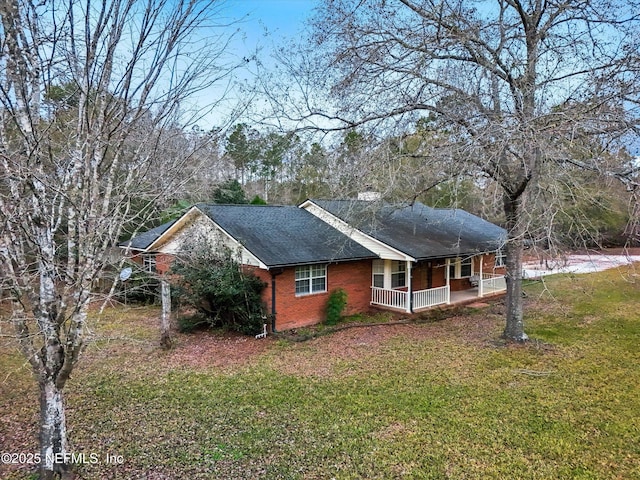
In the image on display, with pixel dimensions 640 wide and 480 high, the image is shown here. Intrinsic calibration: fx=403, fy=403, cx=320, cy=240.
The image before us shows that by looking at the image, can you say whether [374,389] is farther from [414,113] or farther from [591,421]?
[414,113]

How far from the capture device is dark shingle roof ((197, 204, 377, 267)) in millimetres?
12625

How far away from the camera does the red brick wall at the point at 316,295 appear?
1257 cm

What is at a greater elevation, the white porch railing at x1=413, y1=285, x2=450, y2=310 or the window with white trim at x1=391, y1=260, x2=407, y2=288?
the window with white trim at x1=391, y1=260, x2=407, y2=288

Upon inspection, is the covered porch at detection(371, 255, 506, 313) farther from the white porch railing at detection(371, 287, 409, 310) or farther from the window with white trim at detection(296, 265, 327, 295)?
the window with white trim at detection(296, 265, 327, 295)

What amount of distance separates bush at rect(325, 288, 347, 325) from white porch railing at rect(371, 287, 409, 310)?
1775 mm

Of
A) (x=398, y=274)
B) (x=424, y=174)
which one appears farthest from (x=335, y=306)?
(x=424, y=174)

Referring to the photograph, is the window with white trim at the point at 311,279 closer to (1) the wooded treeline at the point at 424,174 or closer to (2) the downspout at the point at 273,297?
(2) the downspout at the point at 273,297

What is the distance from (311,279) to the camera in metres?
13.5

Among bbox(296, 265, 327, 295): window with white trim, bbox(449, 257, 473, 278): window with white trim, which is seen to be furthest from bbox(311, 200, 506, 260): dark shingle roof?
bbox(296, 265, 327, 295): window with white trim

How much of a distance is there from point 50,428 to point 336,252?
33.6 ft

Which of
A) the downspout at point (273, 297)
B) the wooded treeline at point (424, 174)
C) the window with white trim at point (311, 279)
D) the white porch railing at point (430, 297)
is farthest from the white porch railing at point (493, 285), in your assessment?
the downspout at point (273, 297)

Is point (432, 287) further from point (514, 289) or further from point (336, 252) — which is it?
point (514, 289)

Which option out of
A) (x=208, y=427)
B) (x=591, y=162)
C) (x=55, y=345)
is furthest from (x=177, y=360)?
(x=591, y=162)

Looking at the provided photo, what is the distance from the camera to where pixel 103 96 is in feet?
13.4
